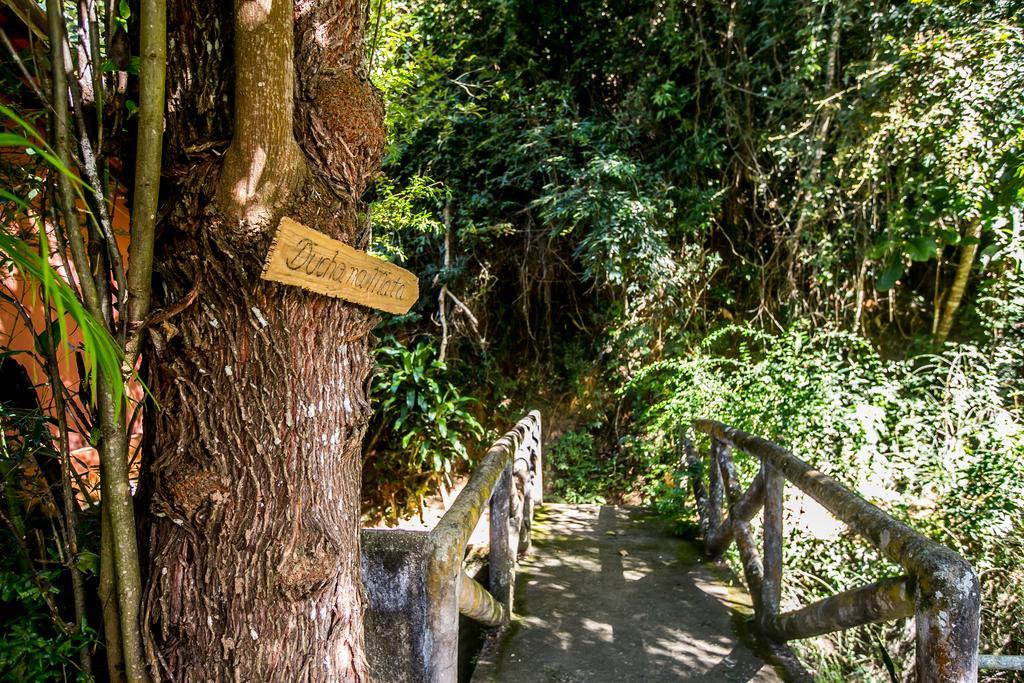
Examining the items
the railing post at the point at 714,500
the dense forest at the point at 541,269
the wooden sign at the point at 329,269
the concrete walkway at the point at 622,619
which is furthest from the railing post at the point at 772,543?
the wooden sign at the point at 329,269

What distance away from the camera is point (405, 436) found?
5.34 metres

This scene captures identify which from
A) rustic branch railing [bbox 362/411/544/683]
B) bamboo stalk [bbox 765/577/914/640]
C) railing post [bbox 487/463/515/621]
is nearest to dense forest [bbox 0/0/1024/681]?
bamboo stalk [bbox 765/577/914/640]

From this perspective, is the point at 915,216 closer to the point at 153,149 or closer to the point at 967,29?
the point at 967,29

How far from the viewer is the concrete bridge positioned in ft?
5.09

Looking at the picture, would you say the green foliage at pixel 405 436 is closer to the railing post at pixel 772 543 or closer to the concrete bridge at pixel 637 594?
the concrete bridge at pixel 637 594

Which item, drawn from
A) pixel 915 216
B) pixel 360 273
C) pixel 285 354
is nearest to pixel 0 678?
pixel 285 354

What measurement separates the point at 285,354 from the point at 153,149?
451 mm

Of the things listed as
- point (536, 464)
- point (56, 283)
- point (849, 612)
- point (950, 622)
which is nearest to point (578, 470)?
point (536, 464)

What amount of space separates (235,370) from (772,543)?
228cm

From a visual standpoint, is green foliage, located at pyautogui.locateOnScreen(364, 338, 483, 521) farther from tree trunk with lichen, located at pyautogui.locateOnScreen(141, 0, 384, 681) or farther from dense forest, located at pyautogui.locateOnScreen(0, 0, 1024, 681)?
tree trunk with lichen, located at pyautogui.locateOnScreen(141, 0, 384, 681)

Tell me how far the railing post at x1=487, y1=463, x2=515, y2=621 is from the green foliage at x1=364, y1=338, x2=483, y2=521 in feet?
9.00

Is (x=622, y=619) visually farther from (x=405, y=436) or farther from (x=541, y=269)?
(x=541, y=269)

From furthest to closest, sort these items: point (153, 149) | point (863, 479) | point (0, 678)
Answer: point (863, 479)
point (0, 678)
point (153, 149)

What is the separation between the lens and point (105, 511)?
1.20 meters
